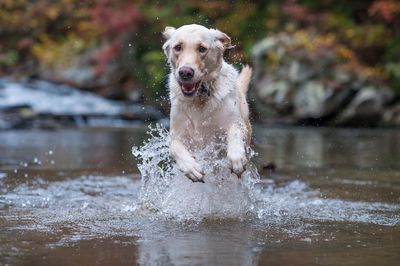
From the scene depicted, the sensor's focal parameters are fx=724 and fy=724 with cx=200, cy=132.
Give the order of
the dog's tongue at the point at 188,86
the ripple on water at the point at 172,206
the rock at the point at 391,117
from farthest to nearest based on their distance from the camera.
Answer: the rock at the point at 391,117 < the dog's tongue at the point at 188,86 < the ripple on water at the point at 172,206

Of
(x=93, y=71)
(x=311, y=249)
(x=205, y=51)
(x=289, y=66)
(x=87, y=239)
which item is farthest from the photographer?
(x=93, y=71)

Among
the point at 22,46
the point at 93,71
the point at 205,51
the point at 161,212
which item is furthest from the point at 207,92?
the point at 22,46

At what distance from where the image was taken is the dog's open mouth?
5043mm

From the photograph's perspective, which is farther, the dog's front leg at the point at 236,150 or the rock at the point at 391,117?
the rock at the point at 391,117

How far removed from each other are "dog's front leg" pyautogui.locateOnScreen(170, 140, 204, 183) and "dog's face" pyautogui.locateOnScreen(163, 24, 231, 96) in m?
0.38

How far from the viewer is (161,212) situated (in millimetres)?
5191

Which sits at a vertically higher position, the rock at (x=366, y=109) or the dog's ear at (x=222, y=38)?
the rock at (x=366, y=109)

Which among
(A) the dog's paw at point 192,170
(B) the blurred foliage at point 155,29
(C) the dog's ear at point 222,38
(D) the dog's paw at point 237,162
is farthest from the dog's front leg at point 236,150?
(B) the blurred foliage at point 155,29

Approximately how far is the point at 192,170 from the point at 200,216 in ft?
1.45

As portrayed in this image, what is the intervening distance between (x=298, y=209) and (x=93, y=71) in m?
15.9

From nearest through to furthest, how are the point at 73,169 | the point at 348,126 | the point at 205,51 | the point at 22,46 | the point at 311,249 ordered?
the point at 311,249
the point at 205,51
the point at 73,169
the point at 348,126
the point at 22,46

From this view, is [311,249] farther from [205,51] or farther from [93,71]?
[93,71]

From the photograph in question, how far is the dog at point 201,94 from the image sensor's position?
509 cm

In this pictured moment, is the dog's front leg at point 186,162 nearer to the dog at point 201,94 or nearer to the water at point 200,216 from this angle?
the dog at point 201,94
